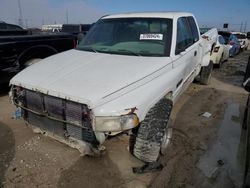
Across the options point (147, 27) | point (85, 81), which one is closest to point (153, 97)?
point (85, 81)

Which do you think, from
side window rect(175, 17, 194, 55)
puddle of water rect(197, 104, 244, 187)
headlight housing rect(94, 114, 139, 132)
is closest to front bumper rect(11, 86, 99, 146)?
headlight housing rect(94, 114, 139, 132)

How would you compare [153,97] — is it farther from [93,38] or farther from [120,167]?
[93,38]

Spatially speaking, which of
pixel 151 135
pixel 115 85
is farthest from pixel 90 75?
pixel 151 135

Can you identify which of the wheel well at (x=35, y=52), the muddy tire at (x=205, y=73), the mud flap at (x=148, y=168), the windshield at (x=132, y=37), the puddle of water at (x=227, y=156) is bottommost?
the puddle of water at (x=227, y=156)

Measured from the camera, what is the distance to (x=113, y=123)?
279cm

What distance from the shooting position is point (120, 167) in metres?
3.49

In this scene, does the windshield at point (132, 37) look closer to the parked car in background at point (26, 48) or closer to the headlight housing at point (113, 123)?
the headlight housing at point (113, 123)

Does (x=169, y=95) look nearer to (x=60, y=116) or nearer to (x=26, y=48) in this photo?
(x=60, y=116)

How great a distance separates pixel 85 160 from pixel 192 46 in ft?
10.2

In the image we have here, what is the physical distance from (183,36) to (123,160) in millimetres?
2453

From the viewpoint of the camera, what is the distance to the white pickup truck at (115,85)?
2869 millimetres

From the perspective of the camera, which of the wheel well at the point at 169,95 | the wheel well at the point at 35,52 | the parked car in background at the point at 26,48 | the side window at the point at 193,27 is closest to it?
the wheel well at the point at 169,95

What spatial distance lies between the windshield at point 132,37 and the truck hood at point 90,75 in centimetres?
22

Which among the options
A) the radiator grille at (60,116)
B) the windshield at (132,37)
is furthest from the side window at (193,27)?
the radiator grille at (60,116)
